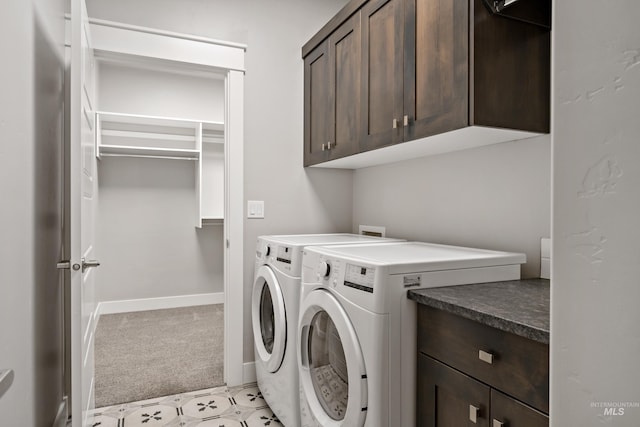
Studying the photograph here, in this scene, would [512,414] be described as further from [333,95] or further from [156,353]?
[156,353]

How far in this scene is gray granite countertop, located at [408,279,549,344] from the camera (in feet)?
2.89

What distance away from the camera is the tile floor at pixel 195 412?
1999 mm

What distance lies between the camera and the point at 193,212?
13.9ft

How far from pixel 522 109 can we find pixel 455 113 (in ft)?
0.85

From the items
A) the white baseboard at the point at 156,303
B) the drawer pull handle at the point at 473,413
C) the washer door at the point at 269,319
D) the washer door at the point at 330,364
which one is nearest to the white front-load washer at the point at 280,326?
the washer door at the point at 269,319

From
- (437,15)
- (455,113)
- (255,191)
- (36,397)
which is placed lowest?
(36,397)

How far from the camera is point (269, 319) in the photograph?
7.09 ft

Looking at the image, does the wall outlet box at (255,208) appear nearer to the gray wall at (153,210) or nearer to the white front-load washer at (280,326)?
the white front-load washer at (280,326)

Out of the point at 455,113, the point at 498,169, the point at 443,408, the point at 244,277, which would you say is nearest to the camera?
the point at 443,408

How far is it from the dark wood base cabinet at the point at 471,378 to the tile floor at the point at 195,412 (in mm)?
1146

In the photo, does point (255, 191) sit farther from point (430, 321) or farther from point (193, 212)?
point (193, 212)

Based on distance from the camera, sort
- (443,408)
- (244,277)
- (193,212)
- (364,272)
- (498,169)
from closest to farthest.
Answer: (443,408) < (364,272) < (498,169) < (244,277) < (193,212)
